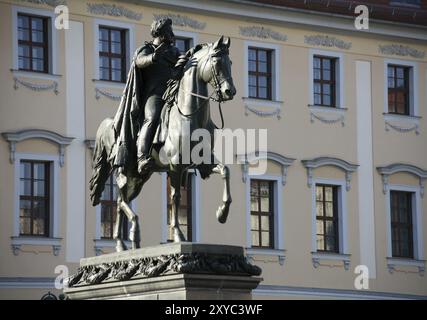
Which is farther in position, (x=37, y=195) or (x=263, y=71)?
(x=263, y=71)

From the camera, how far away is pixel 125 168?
22031 millimetres

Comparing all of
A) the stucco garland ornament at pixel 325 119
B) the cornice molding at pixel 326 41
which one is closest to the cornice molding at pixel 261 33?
the cornice molding at pixel 326 41

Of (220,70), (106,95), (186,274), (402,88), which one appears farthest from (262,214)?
(186,274)

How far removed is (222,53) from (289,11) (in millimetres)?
20791

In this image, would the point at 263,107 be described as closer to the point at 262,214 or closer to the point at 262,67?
the point at 262,67

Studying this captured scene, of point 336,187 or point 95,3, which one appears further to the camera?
point 336,187

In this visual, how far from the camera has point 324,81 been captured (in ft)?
138

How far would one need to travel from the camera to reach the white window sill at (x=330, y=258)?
41062mm

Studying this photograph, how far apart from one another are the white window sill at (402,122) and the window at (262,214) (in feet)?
14.1

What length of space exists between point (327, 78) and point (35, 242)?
9856 millimetres

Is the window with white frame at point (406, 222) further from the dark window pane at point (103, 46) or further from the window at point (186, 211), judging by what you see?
the dark window pane at point (103, 46)
